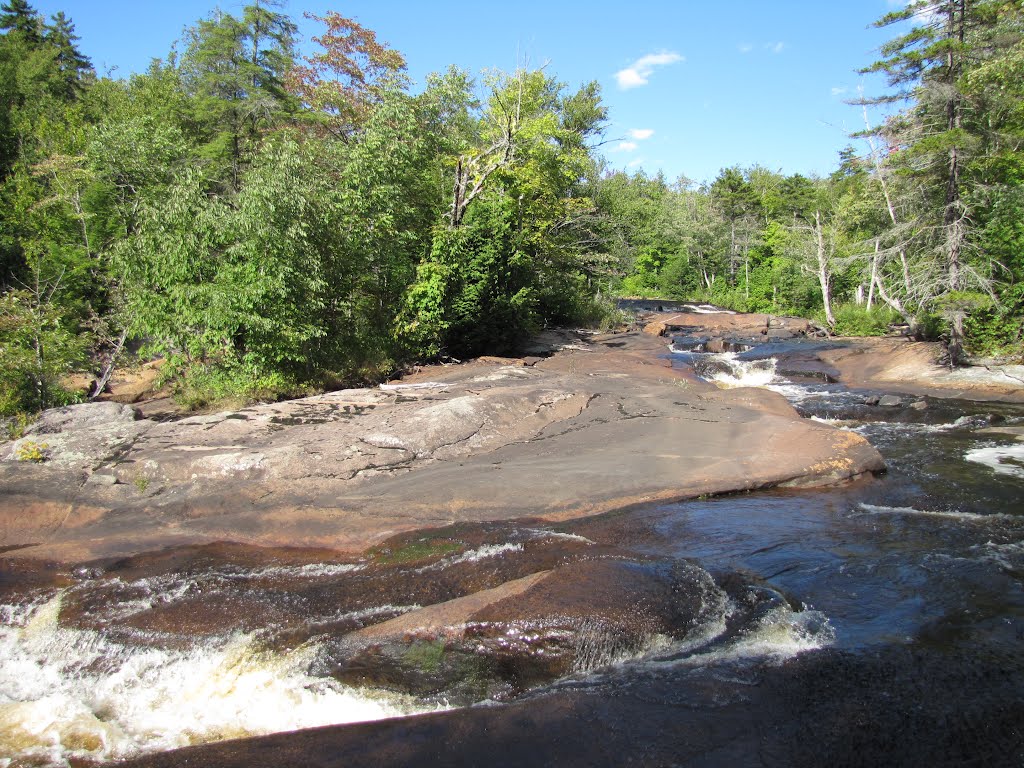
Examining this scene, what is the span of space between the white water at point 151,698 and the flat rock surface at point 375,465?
2.28 metres

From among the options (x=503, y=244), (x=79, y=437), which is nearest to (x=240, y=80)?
(x=503, y=244)

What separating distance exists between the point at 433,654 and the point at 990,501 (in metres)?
7.70

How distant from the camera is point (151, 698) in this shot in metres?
4.78

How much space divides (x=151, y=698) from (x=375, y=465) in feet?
16.2

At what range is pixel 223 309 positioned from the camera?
1241 cm

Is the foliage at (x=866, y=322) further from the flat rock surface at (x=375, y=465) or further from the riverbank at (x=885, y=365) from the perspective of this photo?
the flat rock surface at (x=375, y=465)

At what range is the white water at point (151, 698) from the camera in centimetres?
438

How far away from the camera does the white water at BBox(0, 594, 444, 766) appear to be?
14.4 feet

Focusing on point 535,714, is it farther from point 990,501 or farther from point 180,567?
point 990,501

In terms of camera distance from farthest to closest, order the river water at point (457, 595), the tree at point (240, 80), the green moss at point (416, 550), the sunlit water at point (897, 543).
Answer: the tree at point (240, 80) → the green moss at point (416, 550) → the sunlit water at point (897, 543) → the river water at point (457, 595)

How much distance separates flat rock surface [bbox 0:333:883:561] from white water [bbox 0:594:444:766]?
228 cm

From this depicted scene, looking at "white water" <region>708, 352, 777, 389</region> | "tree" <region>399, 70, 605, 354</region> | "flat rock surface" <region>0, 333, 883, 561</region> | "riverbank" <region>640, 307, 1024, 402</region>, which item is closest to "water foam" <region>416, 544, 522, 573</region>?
"flat rock surface" <region>0, 333, 883, 561</region>

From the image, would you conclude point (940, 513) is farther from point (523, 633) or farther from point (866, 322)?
point (866, 322)

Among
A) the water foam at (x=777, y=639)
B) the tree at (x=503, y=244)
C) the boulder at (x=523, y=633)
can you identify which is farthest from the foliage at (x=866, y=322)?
the boulder at (x=523, y=633)
